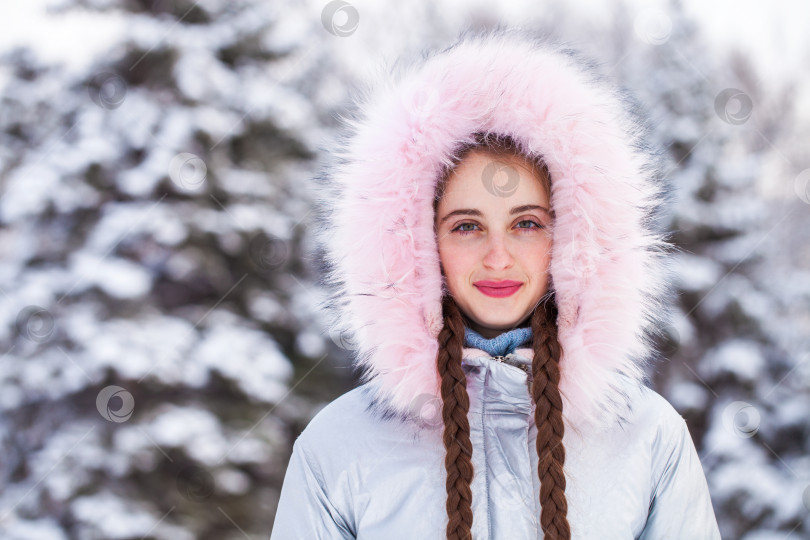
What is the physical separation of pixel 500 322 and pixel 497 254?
190mm

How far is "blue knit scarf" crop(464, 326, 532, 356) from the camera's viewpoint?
5.95 feet

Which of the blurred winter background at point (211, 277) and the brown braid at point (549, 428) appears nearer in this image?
the brown braid at point (549, 428)

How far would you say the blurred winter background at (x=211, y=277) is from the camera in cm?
542

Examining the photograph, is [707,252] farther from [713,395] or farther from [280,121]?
[280,121]

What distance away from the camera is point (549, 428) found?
1640 mm

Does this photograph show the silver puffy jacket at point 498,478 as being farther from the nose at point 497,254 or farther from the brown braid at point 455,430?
the nose at point 497,254

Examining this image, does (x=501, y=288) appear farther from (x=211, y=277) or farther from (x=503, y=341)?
(x=211, y=277)

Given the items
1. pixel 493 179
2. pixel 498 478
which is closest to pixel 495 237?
pixel 493 179

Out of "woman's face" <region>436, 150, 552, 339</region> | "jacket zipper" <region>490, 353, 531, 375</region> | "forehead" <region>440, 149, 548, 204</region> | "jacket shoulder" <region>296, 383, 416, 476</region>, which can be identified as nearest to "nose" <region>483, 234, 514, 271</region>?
"woman's face" <region>436, 150, 552, 339</region>

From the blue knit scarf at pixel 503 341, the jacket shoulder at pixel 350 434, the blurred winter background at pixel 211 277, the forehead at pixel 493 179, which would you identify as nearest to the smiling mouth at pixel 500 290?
the blue knit scarf at pixel 503 341

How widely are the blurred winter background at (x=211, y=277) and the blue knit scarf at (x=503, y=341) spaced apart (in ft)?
12.1

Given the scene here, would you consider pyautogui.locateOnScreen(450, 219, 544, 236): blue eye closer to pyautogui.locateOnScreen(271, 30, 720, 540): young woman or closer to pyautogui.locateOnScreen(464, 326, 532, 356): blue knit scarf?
pyautogui.locateOnScreen(271, 30, 720, 540): young woman

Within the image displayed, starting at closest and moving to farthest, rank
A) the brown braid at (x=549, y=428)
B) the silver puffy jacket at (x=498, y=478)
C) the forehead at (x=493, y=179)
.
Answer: the brown braid at (x=549, y=428) < the silver puffy jacket at (x=498, y=478) < the forehead at (x=493, y=179)

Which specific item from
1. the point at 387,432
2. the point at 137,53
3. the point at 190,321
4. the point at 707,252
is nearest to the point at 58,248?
the point at 190,321
